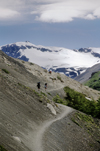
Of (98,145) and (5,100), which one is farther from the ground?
(5,100)

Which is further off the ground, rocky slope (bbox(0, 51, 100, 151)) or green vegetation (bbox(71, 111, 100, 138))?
rocky slope (bbox(0, 51, 100, 151))

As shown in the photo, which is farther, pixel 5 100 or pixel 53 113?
pixel 53 113

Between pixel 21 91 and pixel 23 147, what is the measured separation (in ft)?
63.5

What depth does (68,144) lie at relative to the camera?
108 feet

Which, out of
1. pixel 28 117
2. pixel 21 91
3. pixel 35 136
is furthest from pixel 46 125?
pixel 21 91

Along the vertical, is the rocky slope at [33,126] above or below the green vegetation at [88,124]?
above

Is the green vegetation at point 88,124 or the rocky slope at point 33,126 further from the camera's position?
the green vegetation at point 88,124

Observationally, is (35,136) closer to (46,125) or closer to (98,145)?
(46,125)

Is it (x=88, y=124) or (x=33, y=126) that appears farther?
(x=88, y=124)

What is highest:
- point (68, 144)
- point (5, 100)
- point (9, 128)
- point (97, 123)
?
point (5, 100)

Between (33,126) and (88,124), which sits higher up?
(33,126)

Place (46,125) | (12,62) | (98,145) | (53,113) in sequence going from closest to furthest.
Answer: (46,125) → (98,145) → (53,113) → (12,62)

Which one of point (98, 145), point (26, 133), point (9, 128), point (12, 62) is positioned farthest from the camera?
point (12, 62)

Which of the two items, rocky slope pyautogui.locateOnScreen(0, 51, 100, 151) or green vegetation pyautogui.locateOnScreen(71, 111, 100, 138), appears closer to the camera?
rocky slope pyautogui.locateOnScreen(0, 51, 100, 151)
